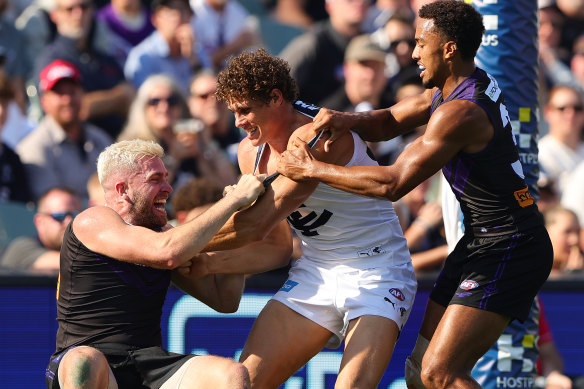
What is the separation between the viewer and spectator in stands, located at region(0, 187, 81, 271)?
7023mm

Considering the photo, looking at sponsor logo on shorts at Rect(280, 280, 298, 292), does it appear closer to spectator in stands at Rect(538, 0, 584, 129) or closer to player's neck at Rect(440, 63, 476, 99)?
player's neck at Rect(440, 63, 476, 99)

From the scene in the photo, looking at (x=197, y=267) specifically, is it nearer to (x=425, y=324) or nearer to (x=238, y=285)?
(x=238, y=285)

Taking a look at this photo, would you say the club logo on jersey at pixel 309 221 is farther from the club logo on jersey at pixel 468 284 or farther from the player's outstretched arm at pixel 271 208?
the club logo on jersey at pixel 468 284

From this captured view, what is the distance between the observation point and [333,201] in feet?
17.1

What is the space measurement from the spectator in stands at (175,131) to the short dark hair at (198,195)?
5.03ft

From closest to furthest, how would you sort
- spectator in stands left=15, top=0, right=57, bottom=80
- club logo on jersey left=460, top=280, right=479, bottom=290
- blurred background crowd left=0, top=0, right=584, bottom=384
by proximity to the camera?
club logo on jersey left=460, top=280, right=479, bottom=290
blurred background crowd left=0, top=0, right=584, bottom=384
spectator in stands left=15, top=0, right=57, bottom=80

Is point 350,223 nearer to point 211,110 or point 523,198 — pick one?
point 523,198

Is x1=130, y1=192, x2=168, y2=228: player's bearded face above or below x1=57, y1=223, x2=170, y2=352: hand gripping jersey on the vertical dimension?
above

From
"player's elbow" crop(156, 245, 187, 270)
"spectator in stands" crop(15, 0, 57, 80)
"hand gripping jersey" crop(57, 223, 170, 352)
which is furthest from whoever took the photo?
"spectator in stands" crop(15, 0, 57, 80)

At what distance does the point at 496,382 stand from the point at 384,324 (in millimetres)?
1409

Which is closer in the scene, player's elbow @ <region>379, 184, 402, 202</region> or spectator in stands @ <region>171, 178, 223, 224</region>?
player's elbow @ <region>379, 184, 402, 202</region>

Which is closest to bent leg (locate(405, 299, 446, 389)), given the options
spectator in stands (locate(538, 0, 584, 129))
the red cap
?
the red cap

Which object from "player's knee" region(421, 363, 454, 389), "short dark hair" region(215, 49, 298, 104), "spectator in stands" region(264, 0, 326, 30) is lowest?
"player's knee" region(421, 363, 454, 389)

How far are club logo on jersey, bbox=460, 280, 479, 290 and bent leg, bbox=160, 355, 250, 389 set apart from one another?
4.09 feet
